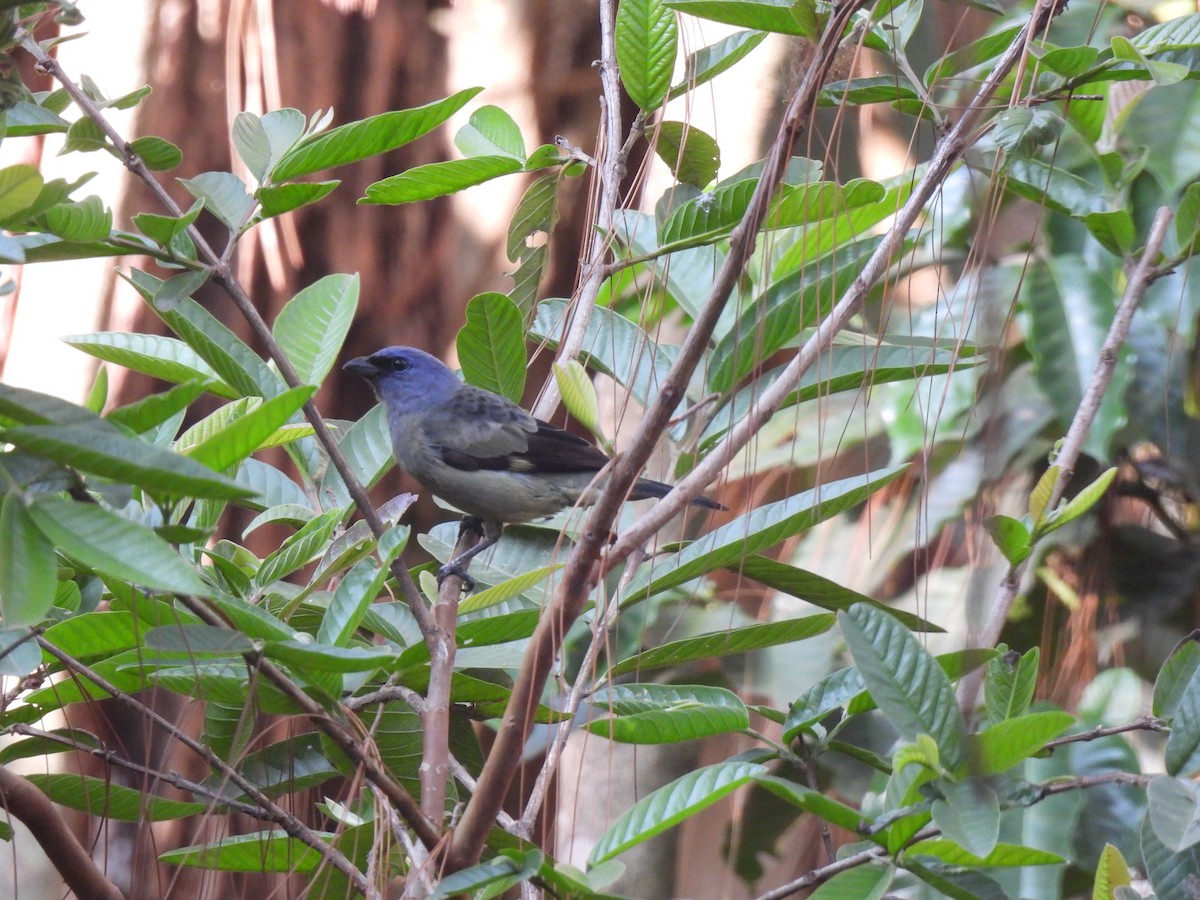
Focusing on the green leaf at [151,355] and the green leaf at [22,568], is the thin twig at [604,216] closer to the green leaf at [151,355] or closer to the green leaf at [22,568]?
the green leaf at [151,355]

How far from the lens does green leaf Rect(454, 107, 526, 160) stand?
196 cm

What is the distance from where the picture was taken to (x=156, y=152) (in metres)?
1.47

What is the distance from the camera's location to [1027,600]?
2963mm

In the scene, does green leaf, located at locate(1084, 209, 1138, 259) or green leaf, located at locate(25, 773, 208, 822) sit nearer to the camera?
green leaf, located at locate(25, 773, 208, 822)

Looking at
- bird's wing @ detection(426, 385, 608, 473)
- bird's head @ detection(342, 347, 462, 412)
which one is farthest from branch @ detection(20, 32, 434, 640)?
bird's head @ detection(342, 347, 462, 412)

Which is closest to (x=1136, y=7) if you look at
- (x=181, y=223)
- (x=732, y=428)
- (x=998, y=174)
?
(x=998, y=174)

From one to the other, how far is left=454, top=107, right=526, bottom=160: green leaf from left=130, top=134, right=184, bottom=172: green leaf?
600 millimetres

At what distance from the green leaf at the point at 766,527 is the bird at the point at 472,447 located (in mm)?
1591

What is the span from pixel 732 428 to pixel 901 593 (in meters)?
2.06

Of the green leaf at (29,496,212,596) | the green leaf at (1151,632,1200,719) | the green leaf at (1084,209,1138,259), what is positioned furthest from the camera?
the green leaf at (1084,209,1138,259)

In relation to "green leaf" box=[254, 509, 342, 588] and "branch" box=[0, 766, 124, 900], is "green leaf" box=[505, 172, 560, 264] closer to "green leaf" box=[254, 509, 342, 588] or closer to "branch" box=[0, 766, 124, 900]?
"green leaf" box=[254, 509, 342, 588]

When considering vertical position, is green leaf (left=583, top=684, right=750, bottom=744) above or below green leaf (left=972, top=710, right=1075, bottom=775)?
below

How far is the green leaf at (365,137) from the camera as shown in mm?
1471

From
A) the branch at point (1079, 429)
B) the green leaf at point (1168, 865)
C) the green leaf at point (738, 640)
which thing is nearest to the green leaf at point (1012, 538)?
the branch at point (1079, 429)
